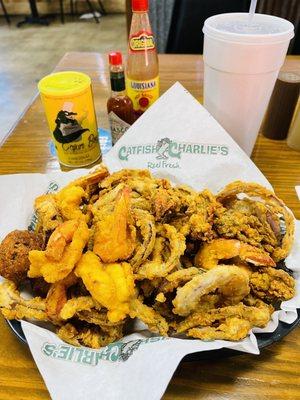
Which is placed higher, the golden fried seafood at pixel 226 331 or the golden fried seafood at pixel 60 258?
the golden fried seafood at pixel 60 258

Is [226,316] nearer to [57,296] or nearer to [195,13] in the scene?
[57,296]

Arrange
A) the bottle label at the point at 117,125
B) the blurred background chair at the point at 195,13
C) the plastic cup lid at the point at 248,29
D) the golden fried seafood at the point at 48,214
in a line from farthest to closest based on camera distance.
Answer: the blurred background chair at the point at 195,13
the bottle label at the point at 117,125
the plastic cup lid at the point at 248,29
the golden fried seafood at the point at 48,214

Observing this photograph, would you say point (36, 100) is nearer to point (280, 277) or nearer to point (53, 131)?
point (53, 131)

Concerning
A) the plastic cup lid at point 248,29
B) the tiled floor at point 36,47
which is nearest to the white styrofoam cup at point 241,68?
the plastic cup lid at point 248,29

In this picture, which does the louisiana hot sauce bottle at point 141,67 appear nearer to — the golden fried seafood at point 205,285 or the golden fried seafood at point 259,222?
the golden fried seafood at point 259,222

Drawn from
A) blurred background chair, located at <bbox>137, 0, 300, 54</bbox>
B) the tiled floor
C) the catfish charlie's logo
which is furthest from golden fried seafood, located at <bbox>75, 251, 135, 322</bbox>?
the tiled floor

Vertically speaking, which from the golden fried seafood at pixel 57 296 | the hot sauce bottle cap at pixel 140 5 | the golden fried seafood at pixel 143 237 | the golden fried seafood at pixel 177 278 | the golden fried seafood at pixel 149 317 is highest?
the hot sauce bottle cap at pixel 140 5

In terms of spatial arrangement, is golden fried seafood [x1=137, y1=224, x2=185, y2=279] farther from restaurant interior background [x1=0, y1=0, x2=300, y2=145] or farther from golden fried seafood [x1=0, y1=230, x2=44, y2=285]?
restaurant interior background [x1=0, y1=0, x2=300, y2=145]
